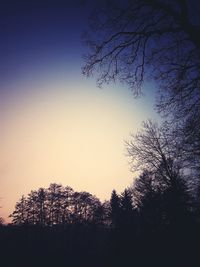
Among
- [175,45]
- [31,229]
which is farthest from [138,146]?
[31,229]

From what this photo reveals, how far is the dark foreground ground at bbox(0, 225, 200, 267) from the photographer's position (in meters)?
17.7

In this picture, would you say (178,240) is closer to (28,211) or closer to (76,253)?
(76,253)

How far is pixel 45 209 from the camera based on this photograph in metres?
53.2

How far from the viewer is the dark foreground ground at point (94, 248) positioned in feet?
58.2

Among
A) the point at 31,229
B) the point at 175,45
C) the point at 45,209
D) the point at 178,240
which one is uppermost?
the point at 45,209

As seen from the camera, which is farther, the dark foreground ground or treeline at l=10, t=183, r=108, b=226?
treeline at l=10, t=183, r=108, b=226

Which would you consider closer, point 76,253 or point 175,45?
point 175,45

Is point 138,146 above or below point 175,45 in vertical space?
above

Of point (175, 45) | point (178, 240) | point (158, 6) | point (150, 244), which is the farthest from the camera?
point (150, 244)

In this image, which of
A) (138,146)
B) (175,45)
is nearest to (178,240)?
(138,146)

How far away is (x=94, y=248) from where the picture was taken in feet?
143

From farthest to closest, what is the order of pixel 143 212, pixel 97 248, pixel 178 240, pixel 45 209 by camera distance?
pixel 45 209 < pixel 97 248 < pixel 143 212 < pixel 178 240

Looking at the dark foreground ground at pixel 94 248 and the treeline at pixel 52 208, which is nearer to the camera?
the dark foreground ground at pixel 94 248

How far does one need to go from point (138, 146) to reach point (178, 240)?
27.7ft
